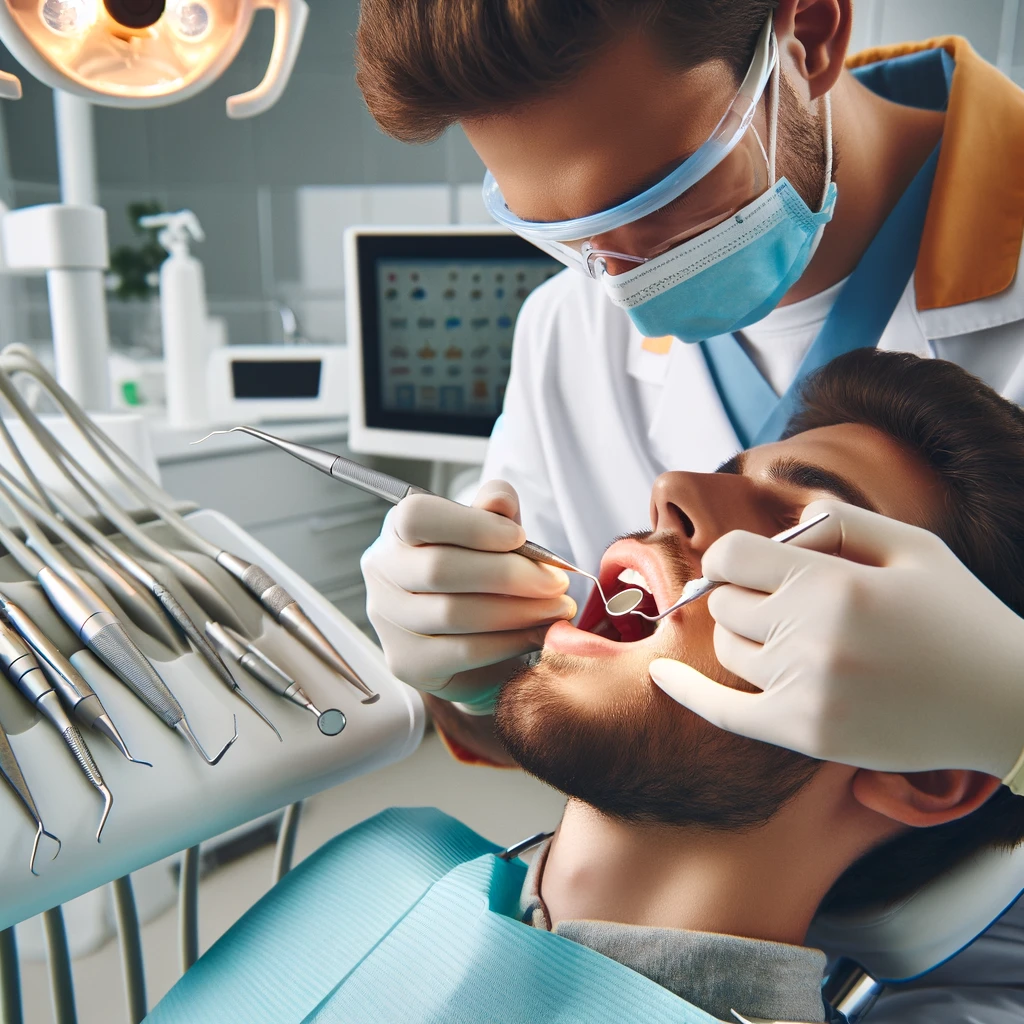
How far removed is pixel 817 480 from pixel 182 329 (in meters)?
1.97

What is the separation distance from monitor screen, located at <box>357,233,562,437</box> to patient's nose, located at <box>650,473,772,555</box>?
58.4 inches

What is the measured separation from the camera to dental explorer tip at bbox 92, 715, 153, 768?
2.41 feet

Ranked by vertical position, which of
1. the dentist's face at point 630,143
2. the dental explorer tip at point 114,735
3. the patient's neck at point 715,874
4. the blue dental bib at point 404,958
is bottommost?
the blue dental bib at point 404,958

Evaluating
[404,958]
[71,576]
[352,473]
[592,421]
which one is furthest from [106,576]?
[592,421]

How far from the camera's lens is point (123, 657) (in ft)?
2.56

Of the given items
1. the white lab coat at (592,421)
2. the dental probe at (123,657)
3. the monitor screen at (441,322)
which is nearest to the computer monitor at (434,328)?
the monitor screen at (441,322)

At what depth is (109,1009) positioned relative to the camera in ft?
5.96

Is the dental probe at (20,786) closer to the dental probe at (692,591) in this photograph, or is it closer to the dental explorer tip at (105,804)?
the dental explorer tip at (105,804)

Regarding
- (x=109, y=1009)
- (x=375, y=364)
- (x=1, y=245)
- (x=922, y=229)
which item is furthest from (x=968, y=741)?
(x=375, y=364)

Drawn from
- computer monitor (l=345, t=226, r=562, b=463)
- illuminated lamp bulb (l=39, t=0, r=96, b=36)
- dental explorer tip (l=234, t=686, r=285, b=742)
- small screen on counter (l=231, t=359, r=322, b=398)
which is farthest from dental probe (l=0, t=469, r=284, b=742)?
small screen on counter (l=231, t=359, r=322, b=398)

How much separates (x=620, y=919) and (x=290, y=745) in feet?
1.23

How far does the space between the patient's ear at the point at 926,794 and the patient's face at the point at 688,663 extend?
7 centimetres

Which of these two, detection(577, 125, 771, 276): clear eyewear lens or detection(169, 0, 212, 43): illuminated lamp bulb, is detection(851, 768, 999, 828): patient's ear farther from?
detection(169, 0, 212, 43): illuminated lamp bulb

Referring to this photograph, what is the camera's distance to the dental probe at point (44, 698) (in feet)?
2.32
